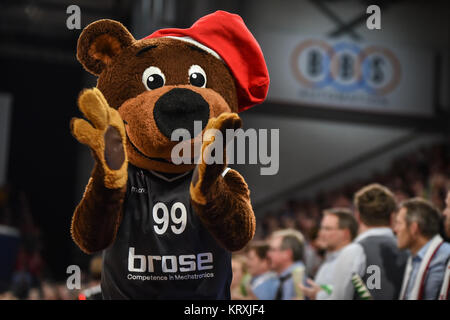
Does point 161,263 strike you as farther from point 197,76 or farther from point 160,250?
point 197,76

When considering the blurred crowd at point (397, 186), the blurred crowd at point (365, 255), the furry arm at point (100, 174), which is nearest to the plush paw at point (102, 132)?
the furry arm at point (100, 174)

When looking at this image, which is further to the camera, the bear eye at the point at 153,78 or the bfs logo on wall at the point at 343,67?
the bfs logo on wall at the point at 343,67

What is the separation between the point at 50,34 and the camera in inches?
410

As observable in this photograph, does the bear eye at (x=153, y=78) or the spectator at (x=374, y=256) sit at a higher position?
the bear eye at (x=153, y=78)

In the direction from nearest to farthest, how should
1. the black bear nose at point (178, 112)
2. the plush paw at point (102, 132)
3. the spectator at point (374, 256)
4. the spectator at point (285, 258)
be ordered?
1. the plush paw at point (102, 132)
2. the black bear nose at point (178, 112)
3. the spectator at point (374, 256)
4. the spectator at point (285, 258)

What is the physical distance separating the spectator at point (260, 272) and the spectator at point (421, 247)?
4.53 ft

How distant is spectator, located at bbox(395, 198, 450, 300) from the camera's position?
2.57 m

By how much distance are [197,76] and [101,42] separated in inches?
11.8

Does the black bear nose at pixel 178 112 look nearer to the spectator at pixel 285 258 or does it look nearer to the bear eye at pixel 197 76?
the bear eye at pixel 197 76

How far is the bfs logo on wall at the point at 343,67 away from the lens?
812cm

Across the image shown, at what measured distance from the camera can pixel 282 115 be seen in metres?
9.01

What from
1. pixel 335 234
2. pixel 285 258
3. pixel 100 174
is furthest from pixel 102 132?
pixel 285 258

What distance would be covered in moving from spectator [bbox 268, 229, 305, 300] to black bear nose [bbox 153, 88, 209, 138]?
2696 mm
